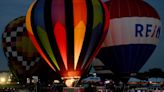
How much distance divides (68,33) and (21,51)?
7357mm

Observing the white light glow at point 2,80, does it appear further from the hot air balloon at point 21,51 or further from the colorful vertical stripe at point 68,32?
the colorful vertical stripe at point 68,32

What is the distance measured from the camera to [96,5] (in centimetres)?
1975

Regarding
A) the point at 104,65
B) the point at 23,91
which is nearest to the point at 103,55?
the point at 104,65

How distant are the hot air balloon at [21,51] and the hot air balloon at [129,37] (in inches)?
156

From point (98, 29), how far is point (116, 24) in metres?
4.69

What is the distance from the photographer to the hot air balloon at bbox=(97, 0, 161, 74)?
23969 millimetres

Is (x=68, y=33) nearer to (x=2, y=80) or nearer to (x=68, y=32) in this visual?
(x=68, y=32)

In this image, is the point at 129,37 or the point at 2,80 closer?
the point at 129,37

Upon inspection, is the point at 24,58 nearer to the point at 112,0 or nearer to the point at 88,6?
the point at 112,0

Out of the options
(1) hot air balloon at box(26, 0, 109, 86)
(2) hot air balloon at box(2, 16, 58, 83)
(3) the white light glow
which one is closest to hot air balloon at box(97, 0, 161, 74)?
(2) hot air balloon at box(2, 16, 58, 83)

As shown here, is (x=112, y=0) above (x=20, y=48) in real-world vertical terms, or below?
above

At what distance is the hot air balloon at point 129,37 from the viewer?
23969 mm

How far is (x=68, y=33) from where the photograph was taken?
62.3 feet

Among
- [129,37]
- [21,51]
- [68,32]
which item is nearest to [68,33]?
[68,32]
